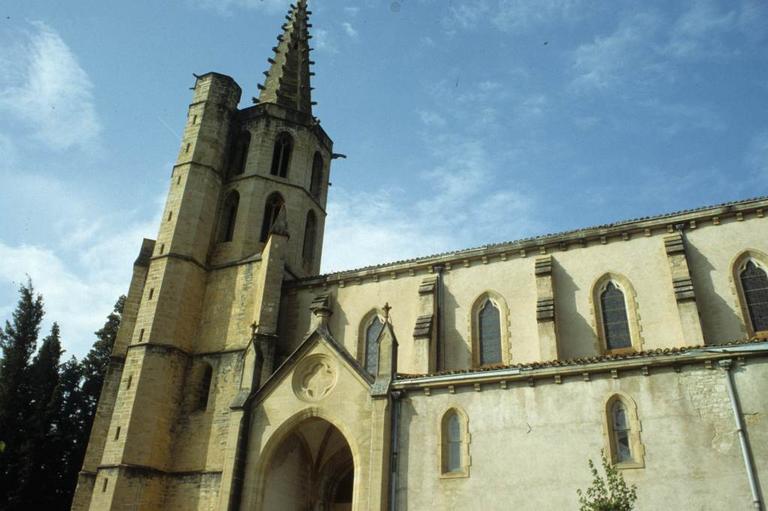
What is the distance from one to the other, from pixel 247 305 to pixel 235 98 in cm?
1102

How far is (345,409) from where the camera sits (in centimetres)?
1730

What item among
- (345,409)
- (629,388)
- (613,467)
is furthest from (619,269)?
(345,409)

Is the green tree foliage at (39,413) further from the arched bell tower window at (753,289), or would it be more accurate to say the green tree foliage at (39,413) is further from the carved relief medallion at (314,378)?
the arched bell tower window at (753,289)

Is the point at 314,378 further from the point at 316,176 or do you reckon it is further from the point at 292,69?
the point at 292,69

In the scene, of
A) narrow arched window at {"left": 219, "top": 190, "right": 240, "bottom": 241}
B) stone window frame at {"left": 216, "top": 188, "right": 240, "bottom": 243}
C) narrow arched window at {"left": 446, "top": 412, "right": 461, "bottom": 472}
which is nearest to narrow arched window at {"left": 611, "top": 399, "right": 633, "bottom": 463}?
narrow arched window at {"left": 446, "top": 412, "right": 461, "bottom": 472}

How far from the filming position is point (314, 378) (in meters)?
18.3

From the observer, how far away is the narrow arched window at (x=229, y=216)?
28141mm

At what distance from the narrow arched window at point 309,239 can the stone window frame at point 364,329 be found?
6.10 m

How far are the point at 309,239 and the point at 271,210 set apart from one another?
2.20 m

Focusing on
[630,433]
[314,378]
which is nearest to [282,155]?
[314,378]

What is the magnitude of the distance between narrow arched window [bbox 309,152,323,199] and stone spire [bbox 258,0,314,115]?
232cm

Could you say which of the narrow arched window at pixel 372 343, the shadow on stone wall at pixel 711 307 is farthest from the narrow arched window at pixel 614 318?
the narrow arched window at pixel 372 343

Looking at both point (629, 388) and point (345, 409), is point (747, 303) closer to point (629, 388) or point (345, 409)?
point (629, 388)

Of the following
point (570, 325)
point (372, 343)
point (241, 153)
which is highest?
point (241, 153)
